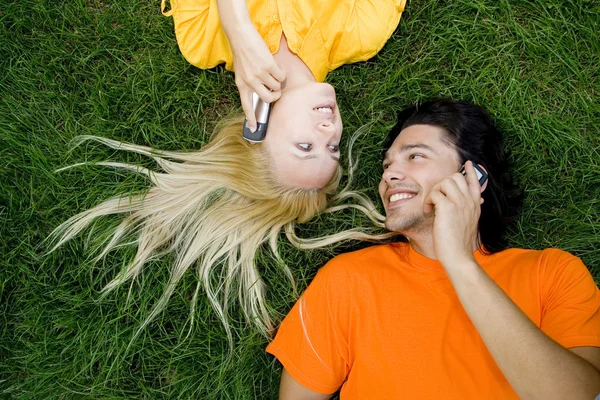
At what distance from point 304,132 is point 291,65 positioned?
Answer: 0.56 meters

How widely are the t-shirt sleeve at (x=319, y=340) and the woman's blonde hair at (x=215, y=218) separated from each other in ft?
1.38

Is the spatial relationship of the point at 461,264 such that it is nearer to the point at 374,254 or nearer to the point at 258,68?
the point at 374,254

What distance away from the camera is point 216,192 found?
364cm

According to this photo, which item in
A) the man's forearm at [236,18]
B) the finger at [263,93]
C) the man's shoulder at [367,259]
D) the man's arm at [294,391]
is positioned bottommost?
the man's arm at [294,391]

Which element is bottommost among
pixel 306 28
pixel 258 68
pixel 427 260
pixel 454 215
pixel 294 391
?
pixel 294 391

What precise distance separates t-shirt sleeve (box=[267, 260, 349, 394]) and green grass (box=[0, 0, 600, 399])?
1.62 feet

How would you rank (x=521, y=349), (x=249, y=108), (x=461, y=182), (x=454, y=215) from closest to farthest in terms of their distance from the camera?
(x=521, y=349) → (x=454, y=215) → (x=461, y=182) → (x=249, y=108)

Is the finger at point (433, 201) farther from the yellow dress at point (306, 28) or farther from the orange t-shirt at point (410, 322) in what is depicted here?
the yellow dress at point (306, 28)

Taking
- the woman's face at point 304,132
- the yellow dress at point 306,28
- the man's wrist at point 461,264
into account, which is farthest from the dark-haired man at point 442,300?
the yellow dress at point 306,28

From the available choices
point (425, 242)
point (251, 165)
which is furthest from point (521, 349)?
point (251, 165)

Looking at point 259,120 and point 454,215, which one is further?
point 259,120

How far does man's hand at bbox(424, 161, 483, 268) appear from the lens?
283cm

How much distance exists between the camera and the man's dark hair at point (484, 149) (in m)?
3.37

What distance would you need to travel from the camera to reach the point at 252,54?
10.3ft
